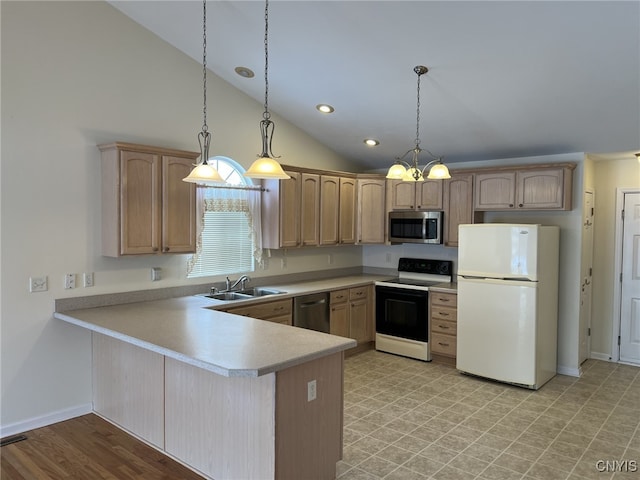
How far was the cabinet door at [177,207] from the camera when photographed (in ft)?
12.9

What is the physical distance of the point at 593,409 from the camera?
4117mm

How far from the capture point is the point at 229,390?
276 cm

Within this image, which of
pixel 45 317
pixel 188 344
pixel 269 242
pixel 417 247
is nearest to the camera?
pixel 188 344

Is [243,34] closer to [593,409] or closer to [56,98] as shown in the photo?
[56,98]

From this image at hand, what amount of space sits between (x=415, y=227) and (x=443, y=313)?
1100 mm

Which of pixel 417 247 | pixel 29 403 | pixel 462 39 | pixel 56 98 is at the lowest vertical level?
pixel 29 403

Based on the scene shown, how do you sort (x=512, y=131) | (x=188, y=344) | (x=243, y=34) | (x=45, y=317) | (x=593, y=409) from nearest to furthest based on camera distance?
(x=188, y=344) < (x=45, y=317) < (x=243, y=34) < (x=593, y=409) < (x=512, y=131)

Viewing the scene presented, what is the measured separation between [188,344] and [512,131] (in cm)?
374

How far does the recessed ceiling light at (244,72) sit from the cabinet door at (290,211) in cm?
111

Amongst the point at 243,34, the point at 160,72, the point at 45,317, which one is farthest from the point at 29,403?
the point at 243,34

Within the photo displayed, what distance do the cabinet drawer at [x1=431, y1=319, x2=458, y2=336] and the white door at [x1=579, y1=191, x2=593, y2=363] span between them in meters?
1.39

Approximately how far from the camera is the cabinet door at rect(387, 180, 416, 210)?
19.0 feet

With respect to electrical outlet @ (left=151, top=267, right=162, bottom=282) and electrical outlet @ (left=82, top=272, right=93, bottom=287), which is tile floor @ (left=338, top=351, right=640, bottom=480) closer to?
electrical outlet @ (left=151, top=267, right=162, bottom=282)

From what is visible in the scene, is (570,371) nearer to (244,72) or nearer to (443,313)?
(443,313)
